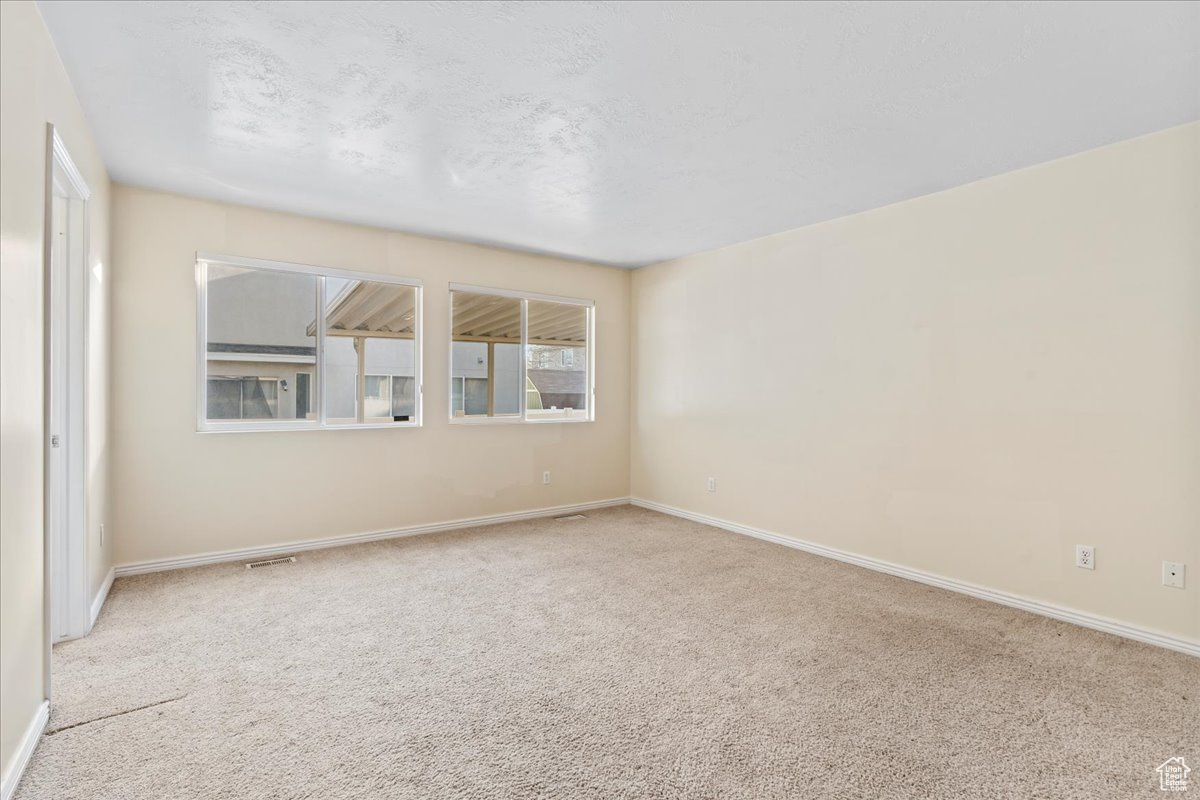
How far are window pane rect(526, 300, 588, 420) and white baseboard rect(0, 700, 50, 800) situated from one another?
375 centimetres

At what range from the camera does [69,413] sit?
264 cm

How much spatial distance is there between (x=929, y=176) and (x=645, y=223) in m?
1.84

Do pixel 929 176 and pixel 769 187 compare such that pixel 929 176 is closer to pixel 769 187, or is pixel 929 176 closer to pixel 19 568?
pixel 769 187

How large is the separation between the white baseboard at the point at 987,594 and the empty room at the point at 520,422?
0.02 m

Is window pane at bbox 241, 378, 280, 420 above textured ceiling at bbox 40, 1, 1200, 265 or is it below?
below

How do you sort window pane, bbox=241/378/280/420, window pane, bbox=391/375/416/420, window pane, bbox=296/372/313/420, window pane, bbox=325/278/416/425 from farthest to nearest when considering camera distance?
1. window pane, bbox=391/375/416/420
2. window pane, bbox=325/278/416/425
3. window pane, bbox=296/372/313/420
4. window pane, bbox=241/378/280/420

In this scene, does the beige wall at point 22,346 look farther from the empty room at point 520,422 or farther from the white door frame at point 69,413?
the white door frame at point 69,413

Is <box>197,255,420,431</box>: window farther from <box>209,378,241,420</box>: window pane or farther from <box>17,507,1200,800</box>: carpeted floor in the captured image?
<box>17,507,1200,800</box>: carpeted floor

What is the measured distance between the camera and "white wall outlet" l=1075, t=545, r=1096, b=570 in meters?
2.86

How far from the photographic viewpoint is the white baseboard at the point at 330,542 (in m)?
3.61

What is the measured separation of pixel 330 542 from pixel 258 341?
1.55m

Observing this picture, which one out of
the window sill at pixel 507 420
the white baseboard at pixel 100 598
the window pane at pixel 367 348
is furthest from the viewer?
the window sill at pixel 507 420

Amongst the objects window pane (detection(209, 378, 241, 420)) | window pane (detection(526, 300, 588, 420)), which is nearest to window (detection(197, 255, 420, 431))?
window pane (detection(209, 378, 241, 420))

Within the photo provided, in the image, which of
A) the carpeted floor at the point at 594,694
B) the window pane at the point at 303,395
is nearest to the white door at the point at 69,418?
the carpeted floor at the point at 594,694
